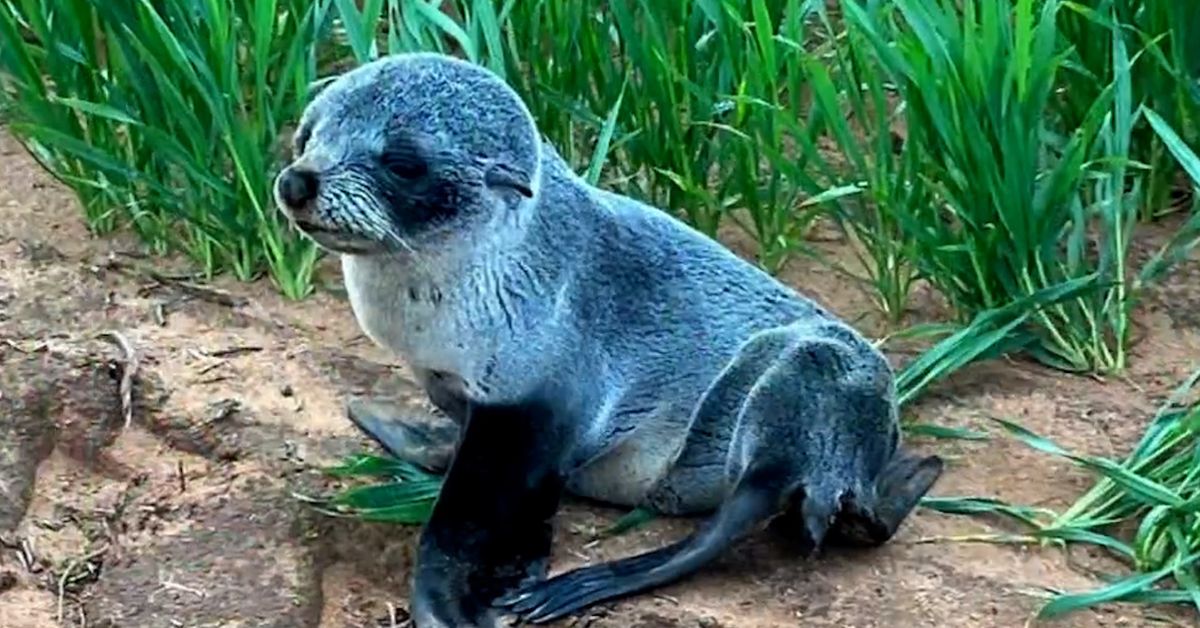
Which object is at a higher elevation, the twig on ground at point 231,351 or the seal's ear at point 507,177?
Result: the seal's ear at point 507,177

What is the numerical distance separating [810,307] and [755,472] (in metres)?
0.36

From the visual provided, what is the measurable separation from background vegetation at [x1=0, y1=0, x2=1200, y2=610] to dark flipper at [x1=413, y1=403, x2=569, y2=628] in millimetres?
882

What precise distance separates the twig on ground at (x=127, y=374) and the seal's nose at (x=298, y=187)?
0.94m

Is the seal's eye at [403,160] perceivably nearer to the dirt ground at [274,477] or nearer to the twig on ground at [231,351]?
the dirt ground at [274,477]

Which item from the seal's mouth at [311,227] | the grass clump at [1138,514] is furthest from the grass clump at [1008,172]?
the seal's mouth at [311,227]

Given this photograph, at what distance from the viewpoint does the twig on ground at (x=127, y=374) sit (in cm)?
385

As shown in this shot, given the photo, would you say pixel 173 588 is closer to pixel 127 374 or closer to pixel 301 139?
pixel 127 374

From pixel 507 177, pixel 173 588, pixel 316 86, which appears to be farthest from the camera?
pixel 316 86

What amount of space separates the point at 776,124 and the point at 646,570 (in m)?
1.15

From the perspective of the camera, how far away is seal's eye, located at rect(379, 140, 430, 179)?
3102mm

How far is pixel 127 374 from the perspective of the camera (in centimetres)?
390

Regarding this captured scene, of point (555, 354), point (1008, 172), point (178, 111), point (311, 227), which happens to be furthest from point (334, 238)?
point (1008, 172)

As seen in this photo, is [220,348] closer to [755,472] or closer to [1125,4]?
[755,472]

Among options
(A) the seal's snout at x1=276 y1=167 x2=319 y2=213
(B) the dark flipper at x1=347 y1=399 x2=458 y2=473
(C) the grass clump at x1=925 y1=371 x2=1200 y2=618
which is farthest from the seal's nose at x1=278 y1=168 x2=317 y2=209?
(C) the grass clump at x1=925 y1=371 x2=1200 y2=618
